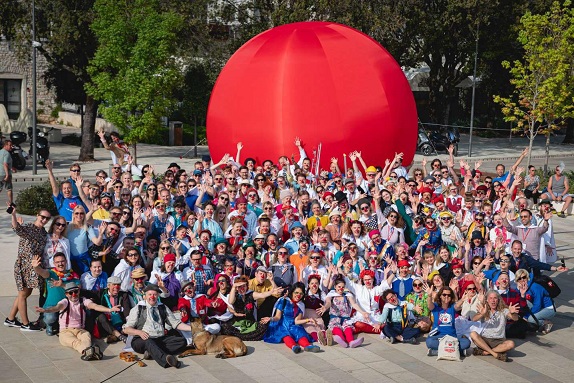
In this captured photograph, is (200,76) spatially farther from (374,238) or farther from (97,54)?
(374,238)

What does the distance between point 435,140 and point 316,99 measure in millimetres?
18358

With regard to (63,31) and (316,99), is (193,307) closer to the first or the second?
(316,99)

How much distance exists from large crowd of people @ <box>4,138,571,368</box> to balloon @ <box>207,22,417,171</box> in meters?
5.10

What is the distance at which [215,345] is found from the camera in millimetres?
12211

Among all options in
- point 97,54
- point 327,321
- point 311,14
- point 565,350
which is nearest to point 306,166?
point 327,321

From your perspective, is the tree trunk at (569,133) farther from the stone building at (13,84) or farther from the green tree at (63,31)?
the stone building at (13,84)

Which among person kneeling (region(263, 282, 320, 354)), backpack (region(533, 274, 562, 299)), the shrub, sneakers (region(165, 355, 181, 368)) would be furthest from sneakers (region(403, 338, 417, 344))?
the shrub

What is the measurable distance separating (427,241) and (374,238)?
1049 mm

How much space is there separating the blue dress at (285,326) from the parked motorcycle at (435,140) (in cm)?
2435

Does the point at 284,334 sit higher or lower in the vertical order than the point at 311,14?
lower

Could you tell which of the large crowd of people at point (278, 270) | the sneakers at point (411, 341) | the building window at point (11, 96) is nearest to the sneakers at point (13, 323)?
the large crowd of people at point (278, 270)

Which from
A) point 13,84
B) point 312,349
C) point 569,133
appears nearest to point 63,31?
point 13,84

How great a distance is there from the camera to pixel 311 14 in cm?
3356

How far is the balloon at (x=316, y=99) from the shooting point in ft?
70.0
